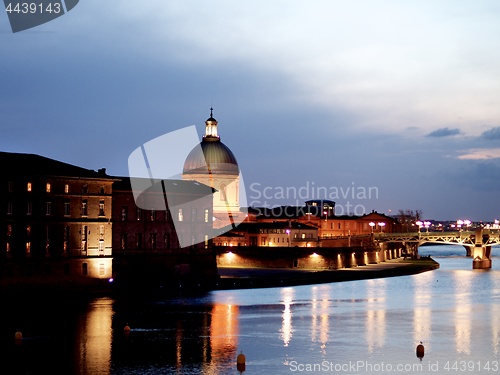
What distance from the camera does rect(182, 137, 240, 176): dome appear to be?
137 meters

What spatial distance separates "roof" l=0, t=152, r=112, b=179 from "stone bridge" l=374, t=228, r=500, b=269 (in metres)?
63.6

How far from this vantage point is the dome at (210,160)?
137m

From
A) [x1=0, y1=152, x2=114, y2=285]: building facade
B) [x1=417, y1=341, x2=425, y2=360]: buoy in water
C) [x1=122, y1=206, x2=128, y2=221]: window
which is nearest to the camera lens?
[x1=417, y1=341, x2=425, y2=360]: buoy in water

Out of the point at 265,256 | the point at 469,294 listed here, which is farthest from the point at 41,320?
the point at 265,256

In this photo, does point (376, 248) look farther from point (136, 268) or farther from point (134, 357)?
point (134, 357)

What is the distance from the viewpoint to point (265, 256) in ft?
353

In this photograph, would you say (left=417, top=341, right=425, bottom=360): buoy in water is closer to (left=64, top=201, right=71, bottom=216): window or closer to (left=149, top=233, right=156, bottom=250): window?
(left=64, top=201, right=71, bottom=216): window

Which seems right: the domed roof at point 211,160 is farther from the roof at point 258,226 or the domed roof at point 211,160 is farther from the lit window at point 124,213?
the lit window at point 124,213

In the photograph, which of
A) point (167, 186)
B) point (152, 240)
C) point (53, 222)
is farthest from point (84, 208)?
point (167, 186)

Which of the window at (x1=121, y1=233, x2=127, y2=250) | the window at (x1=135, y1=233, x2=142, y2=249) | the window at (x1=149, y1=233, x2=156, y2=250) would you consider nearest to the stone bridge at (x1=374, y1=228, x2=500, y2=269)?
the window at (x1=149, y1=233, x2=156, y2=250)

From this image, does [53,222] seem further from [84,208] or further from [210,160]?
[210,160]

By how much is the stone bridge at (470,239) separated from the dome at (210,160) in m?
22.3

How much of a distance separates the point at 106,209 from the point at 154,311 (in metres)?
15.6

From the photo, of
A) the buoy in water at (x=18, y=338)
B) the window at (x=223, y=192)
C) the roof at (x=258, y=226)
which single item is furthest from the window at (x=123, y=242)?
the window at (x=223, y=192)
